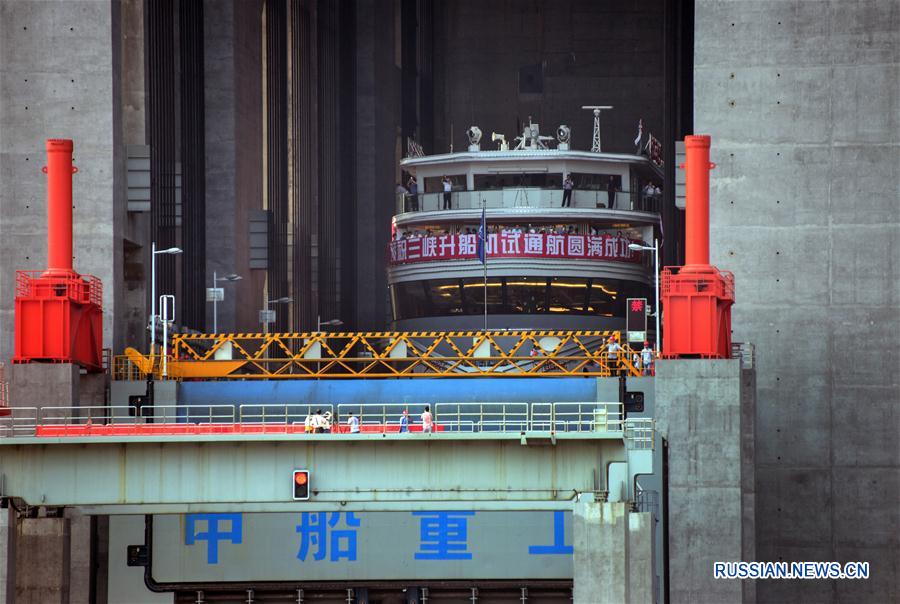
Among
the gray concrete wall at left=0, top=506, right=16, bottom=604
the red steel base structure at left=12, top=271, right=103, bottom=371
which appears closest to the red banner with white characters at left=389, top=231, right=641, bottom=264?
the red steel base structure at left=12, top=271, right=103, bottom=371

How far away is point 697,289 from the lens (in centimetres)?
6906

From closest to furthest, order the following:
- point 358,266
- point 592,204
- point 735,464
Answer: point 735,464, point 592,204, point 358,266

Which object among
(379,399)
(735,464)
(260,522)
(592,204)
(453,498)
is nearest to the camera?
(453,498)

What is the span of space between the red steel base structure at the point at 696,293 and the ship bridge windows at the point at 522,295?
4362cm

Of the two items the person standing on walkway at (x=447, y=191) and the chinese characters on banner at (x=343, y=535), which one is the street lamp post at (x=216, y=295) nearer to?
the person standing on walkway at (x=447, y=191)

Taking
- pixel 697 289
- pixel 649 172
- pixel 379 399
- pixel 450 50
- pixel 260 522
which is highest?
pixel 450 50

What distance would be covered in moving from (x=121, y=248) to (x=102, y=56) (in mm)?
8290

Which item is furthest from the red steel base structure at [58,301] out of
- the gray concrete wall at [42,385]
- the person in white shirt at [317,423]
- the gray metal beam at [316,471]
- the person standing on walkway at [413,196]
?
the person standing on walkway at [413,196]

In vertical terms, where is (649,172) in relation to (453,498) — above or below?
above

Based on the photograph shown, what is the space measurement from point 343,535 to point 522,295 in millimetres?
43419

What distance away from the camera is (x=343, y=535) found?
72.1 metres

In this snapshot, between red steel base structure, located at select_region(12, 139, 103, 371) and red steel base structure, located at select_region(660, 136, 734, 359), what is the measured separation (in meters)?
22.7

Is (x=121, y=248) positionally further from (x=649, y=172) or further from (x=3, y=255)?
(x=649, y=172)

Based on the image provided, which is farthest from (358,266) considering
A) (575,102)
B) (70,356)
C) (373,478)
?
(373,478)
